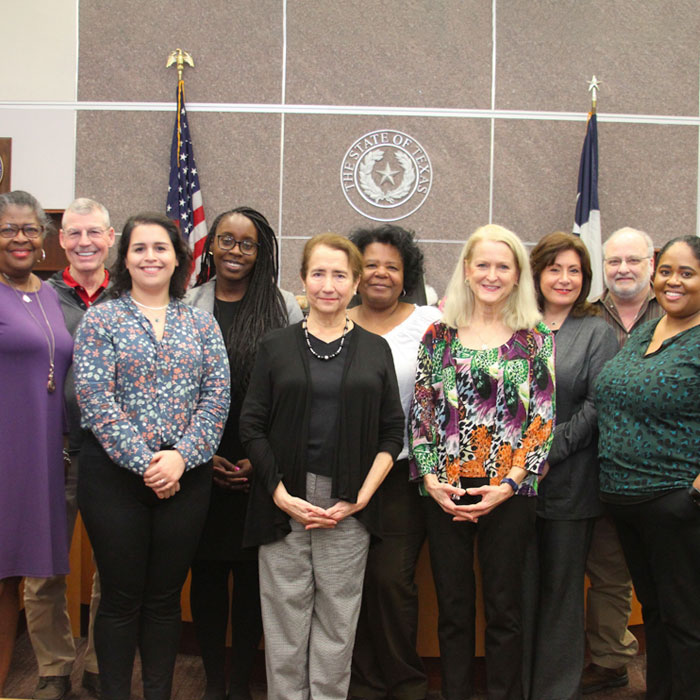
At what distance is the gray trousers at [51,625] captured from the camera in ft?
7.72

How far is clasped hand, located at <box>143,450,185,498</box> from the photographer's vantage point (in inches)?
72.2

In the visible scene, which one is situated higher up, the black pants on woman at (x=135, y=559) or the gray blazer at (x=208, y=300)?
the gray blazer at (x=208, y=300)

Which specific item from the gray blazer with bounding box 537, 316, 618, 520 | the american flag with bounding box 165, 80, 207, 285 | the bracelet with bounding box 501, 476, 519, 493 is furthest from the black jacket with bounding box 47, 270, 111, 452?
the american flag with bounding box 165, 80, 207, 285

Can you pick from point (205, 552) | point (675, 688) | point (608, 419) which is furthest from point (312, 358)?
point (675, 688)

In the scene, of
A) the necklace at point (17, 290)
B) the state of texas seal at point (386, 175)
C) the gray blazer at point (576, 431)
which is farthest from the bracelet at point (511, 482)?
the state of texas seal at point (386, 175)

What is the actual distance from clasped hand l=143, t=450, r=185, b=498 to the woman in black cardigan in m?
0.21

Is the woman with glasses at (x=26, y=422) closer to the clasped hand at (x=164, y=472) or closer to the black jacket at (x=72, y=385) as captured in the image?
the black jacket at (x=72, y=385)

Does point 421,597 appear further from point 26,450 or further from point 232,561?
point 26,450

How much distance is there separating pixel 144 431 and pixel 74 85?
464 centimetres

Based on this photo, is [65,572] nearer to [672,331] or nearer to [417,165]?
[672,331]

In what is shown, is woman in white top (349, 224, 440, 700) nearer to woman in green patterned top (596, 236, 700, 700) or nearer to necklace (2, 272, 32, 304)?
woman in green patterned top (596, 236, 700, 700)

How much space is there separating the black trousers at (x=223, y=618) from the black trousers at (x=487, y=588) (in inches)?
24.5

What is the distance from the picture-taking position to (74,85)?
548 centimetres

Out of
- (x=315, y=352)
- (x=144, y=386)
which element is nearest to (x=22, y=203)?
(x=144, y=386)
